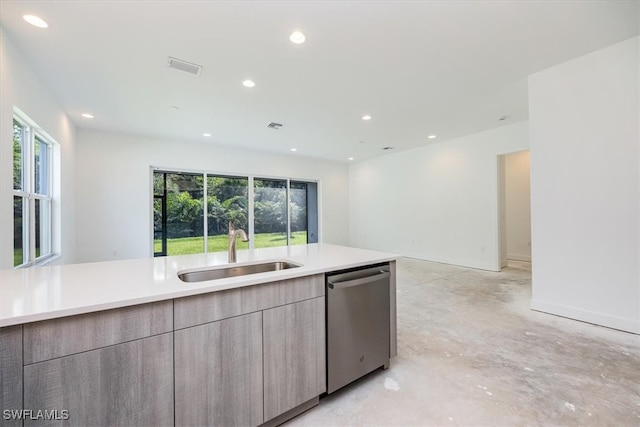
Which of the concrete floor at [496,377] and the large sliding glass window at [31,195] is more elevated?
the large sliding glass window at [31,195]

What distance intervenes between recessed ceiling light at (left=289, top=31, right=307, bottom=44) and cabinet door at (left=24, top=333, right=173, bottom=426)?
8.33 feet

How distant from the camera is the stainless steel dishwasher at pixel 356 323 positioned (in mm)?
1710

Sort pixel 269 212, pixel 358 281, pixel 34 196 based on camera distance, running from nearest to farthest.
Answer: pixel 358 281 < pixel 34 196 < pixel 269 212

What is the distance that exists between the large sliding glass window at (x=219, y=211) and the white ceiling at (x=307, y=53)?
1928 mm

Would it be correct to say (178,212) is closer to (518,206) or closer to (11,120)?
(11,120)

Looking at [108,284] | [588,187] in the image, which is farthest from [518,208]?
[108,284]

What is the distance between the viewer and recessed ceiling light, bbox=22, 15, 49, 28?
7.11ft

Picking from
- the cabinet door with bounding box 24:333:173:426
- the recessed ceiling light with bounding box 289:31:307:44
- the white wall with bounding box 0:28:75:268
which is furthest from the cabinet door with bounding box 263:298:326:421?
the white wall with bounding box 0:28:75:268

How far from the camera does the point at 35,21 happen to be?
7.26ft

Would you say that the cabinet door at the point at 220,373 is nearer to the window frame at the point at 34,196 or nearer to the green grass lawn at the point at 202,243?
the window frame at the point at 34,196

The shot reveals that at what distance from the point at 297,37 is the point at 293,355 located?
2.63 m

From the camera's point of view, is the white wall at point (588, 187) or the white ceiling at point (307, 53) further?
the white wall at point (588, 187)

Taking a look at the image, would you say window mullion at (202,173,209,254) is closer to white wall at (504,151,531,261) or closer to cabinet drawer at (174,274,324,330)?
cabinet drawer at (174,274,324,330)

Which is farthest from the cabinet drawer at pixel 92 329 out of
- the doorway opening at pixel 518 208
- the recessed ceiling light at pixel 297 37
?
the doorway opening at pixel 518 208
